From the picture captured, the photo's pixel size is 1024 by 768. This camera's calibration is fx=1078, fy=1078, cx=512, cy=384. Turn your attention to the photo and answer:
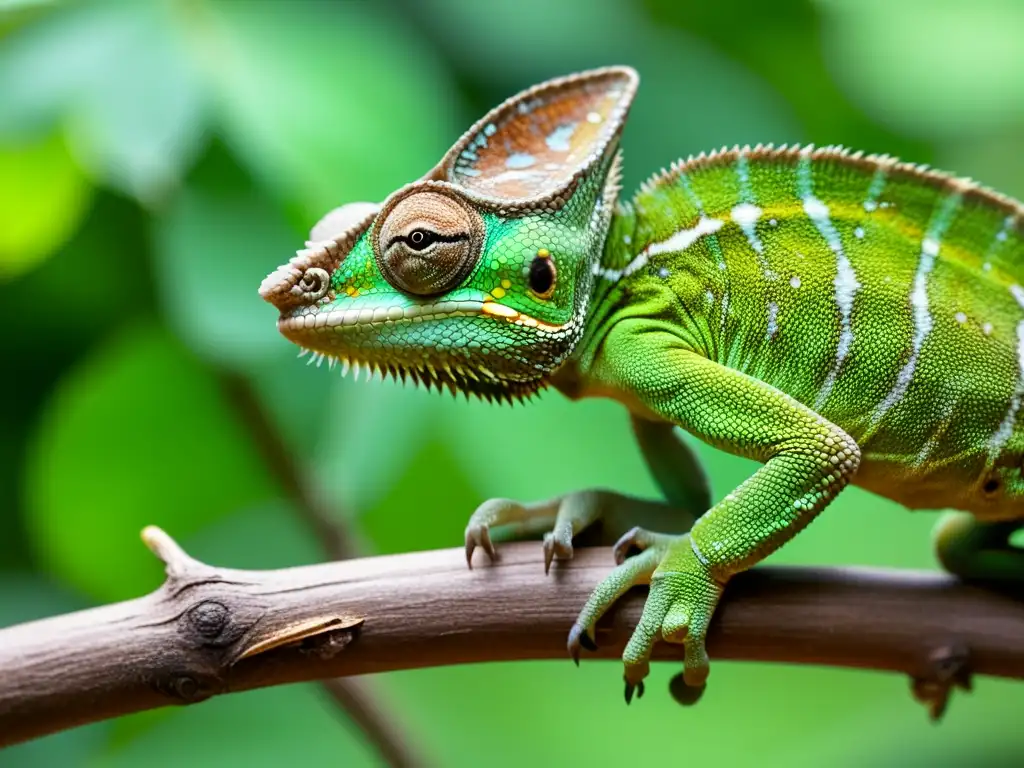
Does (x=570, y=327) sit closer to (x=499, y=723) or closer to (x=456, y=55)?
(x=456, y=55)

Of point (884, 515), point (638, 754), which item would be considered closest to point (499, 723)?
point (638, 754)

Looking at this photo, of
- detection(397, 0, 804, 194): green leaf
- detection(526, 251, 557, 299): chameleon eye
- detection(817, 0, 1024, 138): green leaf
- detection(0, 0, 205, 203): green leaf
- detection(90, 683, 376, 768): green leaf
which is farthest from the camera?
detection(90, 683, 376, 768): green leaf

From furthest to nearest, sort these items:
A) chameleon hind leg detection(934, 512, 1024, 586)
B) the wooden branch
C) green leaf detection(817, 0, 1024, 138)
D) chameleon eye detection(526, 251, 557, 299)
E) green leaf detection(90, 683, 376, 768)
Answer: green leaf detection(90, 683, 376, 768) < green leaf detection(817, 0, 1024, 138) < chameleon hind leg detection(934, 512, 1024, 586) < chameleon eye detection(526, 251, 557, 299) < the wooden branch

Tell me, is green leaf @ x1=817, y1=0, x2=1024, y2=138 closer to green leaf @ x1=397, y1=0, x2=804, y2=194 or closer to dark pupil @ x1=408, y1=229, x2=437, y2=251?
green leaf @ x1=397, y1=0, x2=804, y2=194

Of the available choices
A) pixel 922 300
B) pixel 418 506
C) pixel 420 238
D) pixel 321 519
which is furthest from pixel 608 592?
pixel 418 506

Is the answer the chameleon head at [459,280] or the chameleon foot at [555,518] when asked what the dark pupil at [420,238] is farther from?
the chameleon foot at [555,518]

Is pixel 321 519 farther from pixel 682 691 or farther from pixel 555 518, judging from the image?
pixel 682 691

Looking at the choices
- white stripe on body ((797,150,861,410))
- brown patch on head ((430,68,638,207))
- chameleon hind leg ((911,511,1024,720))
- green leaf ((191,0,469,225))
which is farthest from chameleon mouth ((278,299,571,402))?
chameleon hind leg ((911,511,1024,720))

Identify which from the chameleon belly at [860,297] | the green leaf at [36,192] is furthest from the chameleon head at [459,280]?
the green leaf at [36,192]
